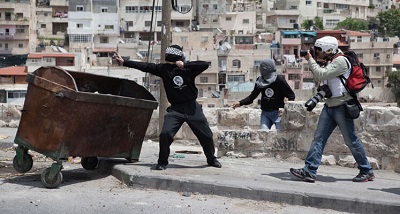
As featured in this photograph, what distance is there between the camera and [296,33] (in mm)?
78125

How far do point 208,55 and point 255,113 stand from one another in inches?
2280

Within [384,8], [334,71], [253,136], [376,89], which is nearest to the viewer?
[334,71]

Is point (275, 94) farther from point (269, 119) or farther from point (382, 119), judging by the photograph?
point (382, 119)

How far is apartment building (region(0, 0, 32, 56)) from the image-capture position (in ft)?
266

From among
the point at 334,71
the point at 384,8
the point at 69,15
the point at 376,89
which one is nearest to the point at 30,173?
the point at 334,71

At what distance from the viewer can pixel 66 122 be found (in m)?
7.13

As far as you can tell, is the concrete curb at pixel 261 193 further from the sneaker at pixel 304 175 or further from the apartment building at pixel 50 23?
the apartment building at pixel 50 23

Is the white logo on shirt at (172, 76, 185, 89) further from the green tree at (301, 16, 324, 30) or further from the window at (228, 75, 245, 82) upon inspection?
the green tree at (301, 16, 324, 30)

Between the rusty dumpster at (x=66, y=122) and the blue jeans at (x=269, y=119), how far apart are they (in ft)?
7.22

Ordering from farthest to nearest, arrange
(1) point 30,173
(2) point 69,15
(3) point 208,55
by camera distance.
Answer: (2) point 69,15
(3) point 208,55
(1) point 30,173

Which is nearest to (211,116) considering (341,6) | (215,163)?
(215,163)

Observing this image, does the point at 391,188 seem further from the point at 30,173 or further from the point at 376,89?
the point at 376,89

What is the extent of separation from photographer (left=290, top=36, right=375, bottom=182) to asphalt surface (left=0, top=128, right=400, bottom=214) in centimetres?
16

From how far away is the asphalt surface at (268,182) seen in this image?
650cm
